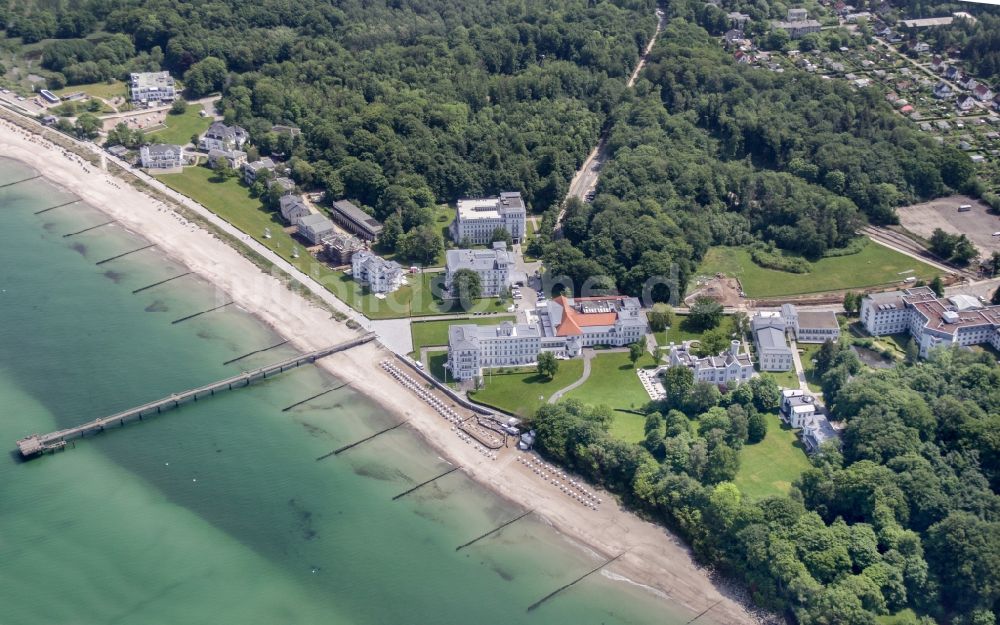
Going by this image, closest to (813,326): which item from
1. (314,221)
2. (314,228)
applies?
(314,228)

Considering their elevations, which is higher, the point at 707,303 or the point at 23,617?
the point at 707,303

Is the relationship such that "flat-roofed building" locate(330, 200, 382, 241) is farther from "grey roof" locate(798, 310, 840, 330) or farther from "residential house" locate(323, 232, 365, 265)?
"grey roof" locate(798, 310, 840, 330)

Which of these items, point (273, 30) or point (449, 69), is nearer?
point (449, 69)

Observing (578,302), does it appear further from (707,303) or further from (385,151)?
(385,151)

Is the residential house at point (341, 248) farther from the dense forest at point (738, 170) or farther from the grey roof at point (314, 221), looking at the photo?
the dense forest at point (738, 170)

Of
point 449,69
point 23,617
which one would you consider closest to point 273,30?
point 449,69

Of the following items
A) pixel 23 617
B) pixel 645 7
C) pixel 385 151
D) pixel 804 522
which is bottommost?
pixel 23 617

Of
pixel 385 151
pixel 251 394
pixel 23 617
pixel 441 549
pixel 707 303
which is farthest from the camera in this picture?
pixel 385 151
